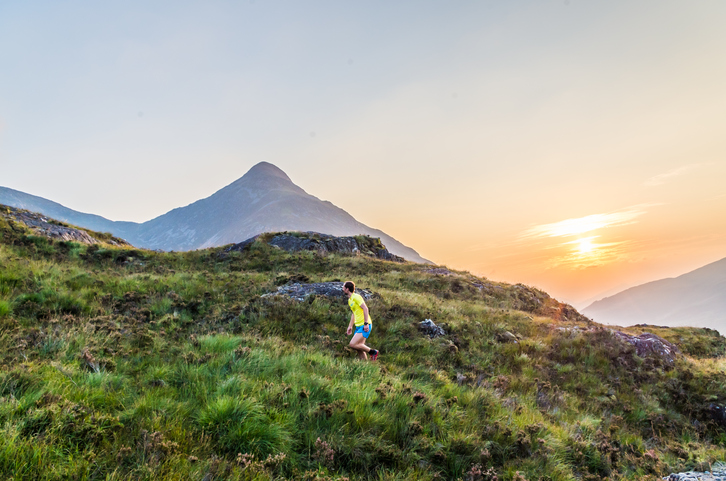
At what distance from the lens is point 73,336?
6059 mm

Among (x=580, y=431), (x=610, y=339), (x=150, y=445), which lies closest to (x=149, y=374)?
(x=150, y=445)

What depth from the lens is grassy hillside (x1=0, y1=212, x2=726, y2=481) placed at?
358 centimetres

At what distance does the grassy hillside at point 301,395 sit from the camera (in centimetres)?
358

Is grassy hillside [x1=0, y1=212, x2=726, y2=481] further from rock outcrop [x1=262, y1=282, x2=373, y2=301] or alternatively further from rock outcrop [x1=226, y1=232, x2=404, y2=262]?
rock outcrop [x1=226, y1=232, x2=404, y2=262]

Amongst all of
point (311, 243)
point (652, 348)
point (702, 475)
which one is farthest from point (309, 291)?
point (311, 243)

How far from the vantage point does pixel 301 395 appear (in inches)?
197

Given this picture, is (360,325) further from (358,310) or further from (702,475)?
(702,475)

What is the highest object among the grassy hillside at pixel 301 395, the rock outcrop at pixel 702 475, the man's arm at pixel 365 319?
the man's arm at pixel 365 319

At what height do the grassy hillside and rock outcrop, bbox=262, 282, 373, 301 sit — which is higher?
rock outcrop, bbox=262, 282, 373, 301

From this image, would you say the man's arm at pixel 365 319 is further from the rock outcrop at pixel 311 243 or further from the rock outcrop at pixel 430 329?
the rock outcrop at pixel 311 243

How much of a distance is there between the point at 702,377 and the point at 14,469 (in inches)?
665

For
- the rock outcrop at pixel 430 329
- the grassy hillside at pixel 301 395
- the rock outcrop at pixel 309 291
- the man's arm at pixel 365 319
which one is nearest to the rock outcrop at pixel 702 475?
the grassy hillside at pixel 301 395

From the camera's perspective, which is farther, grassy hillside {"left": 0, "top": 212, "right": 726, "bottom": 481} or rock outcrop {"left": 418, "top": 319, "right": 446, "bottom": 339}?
rock outcrop {"left": 418, "top": 319, "right": 446, "bottom": 339}

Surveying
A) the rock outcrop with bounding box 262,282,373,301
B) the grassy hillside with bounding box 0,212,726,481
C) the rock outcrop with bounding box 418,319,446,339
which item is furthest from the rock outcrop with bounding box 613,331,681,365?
the rock outcrop with bounding box 262,282,373,301
